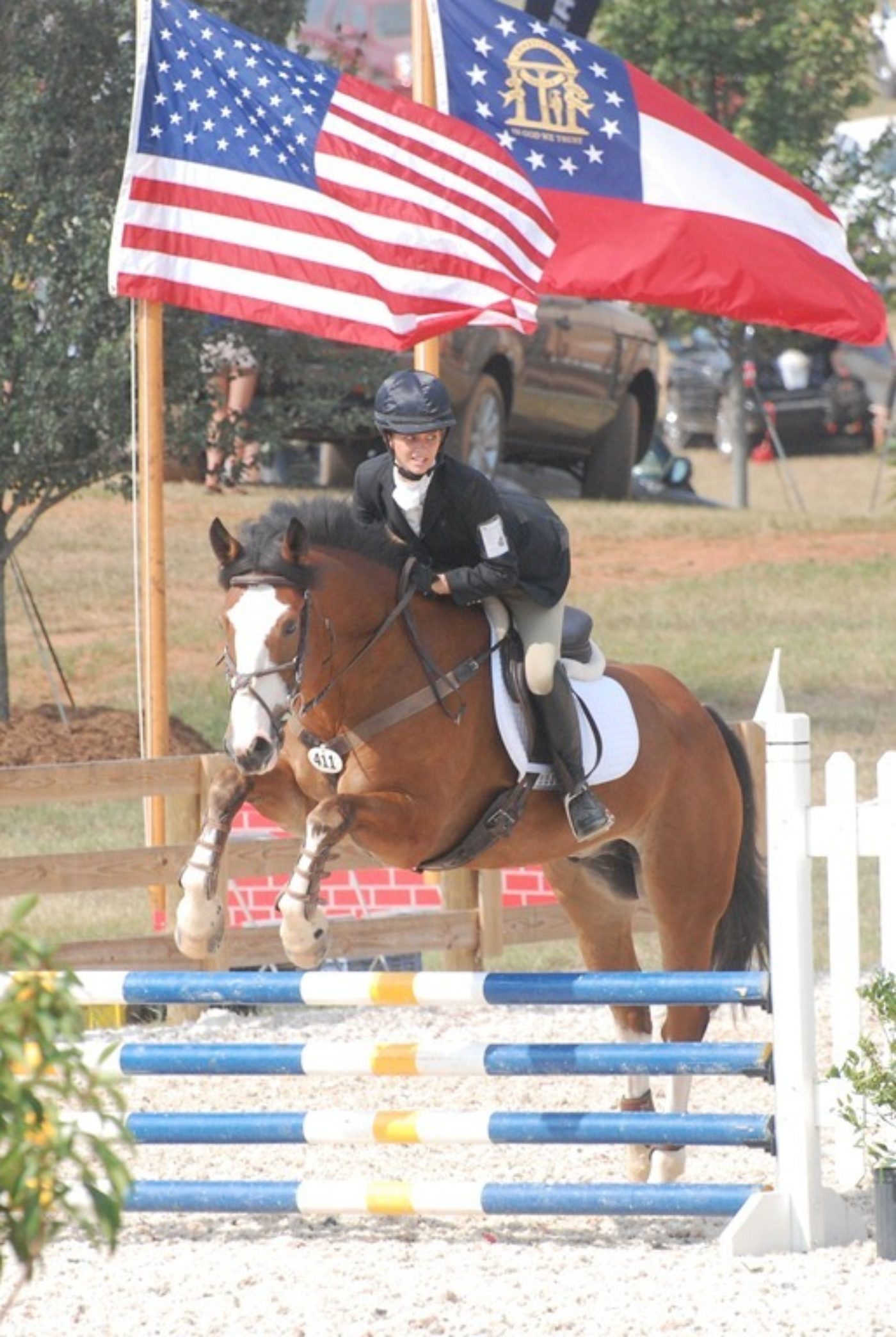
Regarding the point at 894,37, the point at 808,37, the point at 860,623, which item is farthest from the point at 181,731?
the point at 894,37

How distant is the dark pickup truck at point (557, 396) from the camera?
1733 centimetres

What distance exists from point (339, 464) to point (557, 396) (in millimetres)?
2079

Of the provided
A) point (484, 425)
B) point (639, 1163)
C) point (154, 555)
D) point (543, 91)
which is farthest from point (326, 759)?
point (484, 425)

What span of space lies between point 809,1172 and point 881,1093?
0.29 meters

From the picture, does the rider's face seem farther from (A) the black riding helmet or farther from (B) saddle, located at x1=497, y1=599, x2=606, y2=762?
(B) saddle, located at x1=497, y1=599, x2=606, y2=762

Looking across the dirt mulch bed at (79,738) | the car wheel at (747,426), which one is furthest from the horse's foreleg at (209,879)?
the car wheel at (747,426)

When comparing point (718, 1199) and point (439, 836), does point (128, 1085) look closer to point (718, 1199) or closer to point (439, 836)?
point (439, 836)

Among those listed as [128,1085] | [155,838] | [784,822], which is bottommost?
[128,1085]

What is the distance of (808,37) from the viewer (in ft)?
73.7

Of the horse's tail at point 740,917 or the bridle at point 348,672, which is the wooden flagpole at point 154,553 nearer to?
the horse's tail at point 740,917

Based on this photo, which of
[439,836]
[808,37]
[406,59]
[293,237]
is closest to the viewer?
[439,836]

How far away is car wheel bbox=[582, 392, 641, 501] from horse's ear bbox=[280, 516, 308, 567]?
1479 centimetres

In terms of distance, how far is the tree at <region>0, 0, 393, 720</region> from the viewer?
13.4 meters

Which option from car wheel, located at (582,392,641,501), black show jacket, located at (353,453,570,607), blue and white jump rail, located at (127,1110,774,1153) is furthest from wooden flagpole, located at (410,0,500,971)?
car wheel, located at (582,392,641,501)
